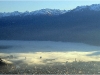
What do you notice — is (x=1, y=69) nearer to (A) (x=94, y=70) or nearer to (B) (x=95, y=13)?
(A) (x=94, y=70)

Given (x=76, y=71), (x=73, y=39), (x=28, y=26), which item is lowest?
(x=76, y=71)

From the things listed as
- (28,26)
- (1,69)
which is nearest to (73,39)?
(28,26)

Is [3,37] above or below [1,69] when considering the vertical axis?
above

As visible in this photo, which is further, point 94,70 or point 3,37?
point 3,37

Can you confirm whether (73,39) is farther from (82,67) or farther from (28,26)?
(82,67)

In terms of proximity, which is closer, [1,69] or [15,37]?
[1,69]

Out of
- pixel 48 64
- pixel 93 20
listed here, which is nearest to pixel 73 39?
pixel 93 20

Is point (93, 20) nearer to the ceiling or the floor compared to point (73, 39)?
nearer to the ceiling

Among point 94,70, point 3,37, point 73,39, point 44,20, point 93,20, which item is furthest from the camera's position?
point 44,20

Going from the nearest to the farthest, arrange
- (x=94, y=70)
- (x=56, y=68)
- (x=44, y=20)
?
1. (x=94, y=70)
2. (x=56, y=68)
3. (x=44, y=20)
